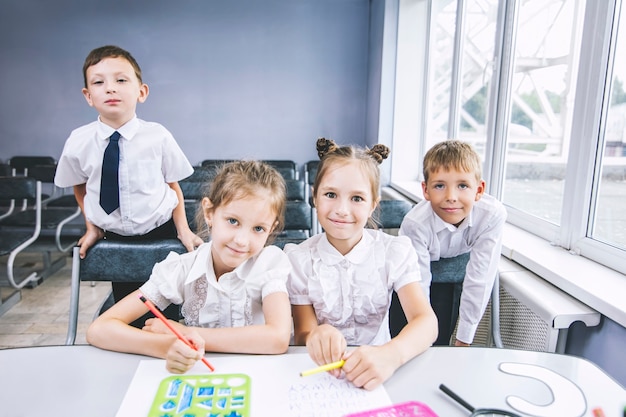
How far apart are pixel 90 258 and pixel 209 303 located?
454 millimetres

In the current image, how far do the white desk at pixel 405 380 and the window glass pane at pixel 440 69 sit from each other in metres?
2.80

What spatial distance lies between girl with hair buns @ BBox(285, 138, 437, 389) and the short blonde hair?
300 millimetres

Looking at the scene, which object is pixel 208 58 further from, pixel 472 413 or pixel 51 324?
pixel 472 413

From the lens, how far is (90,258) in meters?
1.32

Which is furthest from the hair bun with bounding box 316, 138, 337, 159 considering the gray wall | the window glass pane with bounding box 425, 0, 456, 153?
the gray wall

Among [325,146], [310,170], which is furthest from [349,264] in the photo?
[310,170]

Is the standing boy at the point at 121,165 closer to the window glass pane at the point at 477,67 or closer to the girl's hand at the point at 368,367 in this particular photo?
the girl's hand at the point at 368,367

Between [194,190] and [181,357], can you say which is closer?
[181,357]

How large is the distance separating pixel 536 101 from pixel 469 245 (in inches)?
42.0

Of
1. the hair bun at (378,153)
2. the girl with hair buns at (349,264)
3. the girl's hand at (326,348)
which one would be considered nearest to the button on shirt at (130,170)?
the girl with hair buns at (349,264)

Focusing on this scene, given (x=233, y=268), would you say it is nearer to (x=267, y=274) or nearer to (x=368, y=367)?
(x=267, y=274)

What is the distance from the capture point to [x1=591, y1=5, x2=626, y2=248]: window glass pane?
1555 mm

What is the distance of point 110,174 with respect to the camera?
60.4 inches

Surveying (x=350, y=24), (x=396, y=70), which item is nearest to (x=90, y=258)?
(x=396, y=70)
